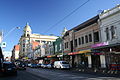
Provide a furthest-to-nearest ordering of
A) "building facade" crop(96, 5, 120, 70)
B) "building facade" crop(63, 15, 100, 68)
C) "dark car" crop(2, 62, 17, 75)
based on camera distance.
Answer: "building facade" crop(63, 15, 100, 68) → "building facade" crop(96, 5, 120, 70) → "dark car" crop(2, 62, 17, 75)

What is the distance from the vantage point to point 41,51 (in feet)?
211

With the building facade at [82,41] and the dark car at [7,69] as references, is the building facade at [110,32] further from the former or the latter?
the dark car at [7,69]

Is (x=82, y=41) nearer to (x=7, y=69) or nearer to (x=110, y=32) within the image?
(x=110, y=32)

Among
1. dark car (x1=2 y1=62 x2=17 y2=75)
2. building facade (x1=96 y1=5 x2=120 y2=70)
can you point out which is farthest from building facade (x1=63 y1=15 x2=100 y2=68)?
dark car (x1=2 y1=62 x2=17 y2=75)

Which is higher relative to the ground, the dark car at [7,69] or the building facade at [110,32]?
the building facade at [110,32]

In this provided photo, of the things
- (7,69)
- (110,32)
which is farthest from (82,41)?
(7,69)

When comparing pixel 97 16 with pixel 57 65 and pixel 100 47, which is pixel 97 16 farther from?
pixel 57 65

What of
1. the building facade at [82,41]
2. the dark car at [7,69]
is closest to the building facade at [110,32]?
the building facade at [82,41]

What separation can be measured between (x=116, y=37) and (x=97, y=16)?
267 inches

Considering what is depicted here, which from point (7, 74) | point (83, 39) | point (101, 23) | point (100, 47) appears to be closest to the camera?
point (7, 74)

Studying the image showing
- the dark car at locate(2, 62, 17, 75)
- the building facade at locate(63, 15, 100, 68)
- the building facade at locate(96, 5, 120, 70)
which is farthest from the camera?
the building facade at locate(63, 15, 100, 68)

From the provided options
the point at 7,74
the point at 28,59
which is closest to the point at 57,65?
the point at 7,74

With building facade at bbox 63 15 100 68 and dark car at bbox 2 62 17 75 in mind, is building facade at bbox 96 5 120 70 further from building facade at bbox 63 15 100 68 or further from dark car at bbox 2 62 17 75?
dark car at bbox 2 62 17 75

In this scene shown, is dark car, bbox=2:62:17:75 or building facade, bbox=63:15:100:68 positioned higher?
building facade, bbox=63:15:100:68
